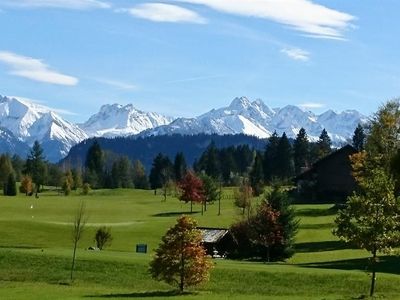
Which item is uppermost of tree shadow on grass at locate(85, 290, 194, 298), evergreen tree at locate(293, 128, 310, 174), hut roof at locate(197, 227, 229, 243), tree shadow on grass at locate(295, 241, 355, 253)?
evergreen tree at locate(293, 128, 310, 174)

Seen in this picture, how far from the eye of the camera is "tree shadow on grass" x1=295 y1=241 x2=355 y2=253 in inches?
2685

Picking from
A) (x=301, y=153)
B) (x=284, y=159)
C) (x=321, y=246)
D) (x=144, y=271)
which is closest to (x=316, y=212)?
(x=321, y=246)

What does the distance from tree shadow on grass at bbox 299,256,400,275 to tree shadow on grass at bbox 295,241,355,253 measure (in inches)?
380

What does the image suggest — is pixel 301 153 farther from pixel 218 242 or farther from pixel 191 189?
pixel 218 242

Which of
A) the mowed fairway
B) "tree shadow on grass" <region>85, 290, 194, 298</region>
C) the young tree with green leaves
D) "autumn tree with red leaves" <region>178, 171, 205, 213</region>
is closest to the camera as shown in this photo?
"tree shadow on grass" <region>85, 290, 194, 298</region>

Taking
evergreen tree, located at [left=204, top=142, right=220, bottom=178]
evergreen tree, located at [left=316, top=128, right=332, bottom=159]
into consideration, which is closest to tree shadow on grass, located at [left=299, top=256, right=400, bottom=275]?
evergreen tree, located at [left=316, top=128, right=332, bottom=159]

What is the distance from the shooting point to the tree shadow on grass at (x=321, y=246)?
6819 cm

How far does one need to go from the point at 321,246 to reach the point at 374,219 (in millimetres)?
30372

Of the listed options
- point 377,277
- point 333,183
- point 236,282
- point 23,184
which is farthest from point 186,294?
point 23,184

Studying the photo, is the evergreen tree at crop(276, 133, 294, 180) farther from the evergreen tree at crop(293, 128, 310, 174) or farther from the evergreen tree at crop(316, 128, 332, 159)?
the evergreen tree at crop(316, 128, 332, 159)

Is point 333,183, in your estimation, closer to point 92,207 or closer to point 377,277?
point 92,207

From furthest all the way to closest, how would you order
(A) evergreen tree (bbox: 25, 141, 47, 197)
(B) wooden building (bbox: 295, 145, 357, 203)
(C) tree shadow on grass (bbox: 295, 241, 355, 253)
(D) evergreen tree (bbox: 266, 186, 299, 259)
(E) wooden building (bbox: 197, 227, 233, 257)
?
→ (A) evergreen tree (bbox: 25, 141, 47, 197) < (B) wooden building (bbox: 295, 145, 357, 203) < (E) wooden building (bbox: 197, 227, 233, 257) < (C) tree shadow on grass (bbox: 295, 241, 355, 253) < (D) evergreen tree (bbox: 266, 186, 299, 259)

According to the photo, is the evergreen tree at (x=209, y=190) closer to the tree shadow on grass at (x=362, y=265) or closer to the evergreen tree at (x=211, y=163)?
the tree shadow on grass at (x=362, y=265)

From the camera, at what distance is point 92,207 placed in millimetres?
114375
